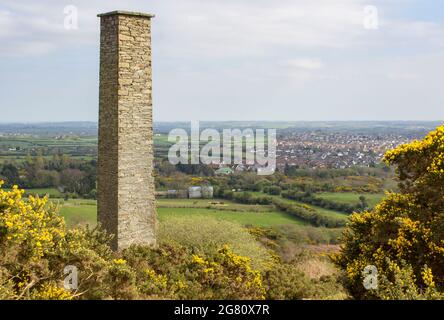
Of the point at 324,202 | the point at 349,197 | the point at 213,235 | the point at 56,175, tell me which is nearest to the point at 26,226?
the point at 213,235

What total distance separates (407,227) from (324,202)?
80.7 feet

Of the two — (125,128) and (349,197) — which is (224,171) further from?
(125,128)

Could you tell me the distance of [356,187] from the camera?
1406 inches

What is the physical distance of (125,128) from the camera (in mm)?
12539

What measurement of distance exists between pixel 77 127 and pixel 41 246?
42.8 m

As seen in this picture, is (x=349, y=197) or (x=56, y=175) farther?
(x=349, y=197)

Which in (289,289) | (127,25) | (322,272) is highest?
(127,25)

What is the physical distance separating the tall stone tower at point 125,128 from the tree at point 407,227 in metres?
4.86

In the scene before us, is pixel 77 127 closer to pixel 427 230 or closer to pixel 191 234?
pixel 191 234

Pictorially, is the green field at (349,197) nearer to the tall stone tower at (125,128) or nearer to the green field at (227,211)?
the green field at (227,211)

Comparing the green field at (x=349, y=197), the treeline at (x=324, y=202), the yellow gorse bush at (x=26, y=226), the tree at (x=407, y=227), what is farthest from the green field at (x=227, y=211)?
the yellow gorse bush at (x=26, y=226)

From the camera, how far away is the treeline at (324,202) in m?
31.1

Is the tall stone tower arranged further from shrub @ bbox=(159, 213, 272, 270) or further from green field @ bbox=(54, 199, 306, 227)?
green field @ bbox=(54, 199, 306, 227)
